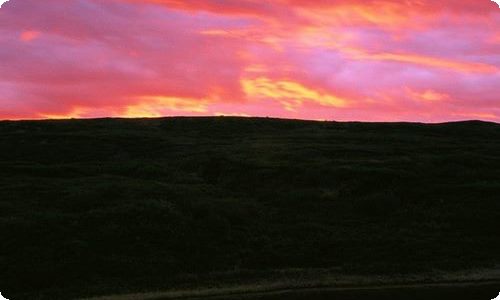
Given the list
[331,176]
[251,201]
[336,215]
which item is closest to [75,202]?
[251,201]

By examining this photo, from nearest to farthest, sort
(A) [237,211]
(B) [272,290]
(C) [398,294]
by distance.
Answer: (C) [398,294], (B) [272,290], (A) [237,211]

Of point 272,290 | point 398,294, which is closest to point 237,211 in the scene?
point 272,290

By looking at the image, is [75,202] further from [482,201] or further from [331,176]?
[482,201]

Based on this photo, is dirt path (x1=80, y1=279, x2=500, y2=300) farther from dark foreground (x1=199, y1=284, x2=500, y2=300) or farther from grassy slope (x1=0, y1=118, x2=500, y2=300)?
grassy slope (x1=0, y1=118, x2=500, y2=300)

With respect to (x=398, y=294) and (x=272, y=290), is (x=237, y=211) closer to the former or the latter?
(x=272, y=290)

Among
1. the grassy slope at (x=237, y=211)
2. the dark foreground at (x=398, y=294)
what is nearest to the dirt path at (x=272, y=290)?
the dark foreground at (x=398, y=294)

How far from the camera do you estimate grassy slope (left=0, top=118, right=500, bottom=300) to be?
27734 mm

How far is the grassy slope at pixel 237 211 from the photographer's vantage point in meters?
27.7

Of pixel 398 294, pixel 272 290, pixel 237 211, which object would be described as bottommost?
pixel 272 290

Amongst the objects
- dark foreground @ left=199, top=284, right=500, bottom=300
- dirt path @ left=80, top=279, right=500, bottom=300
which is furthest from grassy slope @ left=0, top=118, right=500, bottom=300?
dark foreground @ left=199, top=284, right=500, bottom=300

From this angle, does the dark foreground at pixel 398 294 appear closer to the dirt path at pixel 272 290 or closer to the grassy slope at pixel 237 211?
the dirt path at pixel 272 290

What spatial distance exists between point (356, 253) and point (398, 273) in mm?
3841

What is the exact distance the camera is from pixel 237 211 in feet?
122

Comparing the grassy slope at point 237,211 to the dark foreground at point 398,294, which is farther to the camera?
the grassy slope at point 237,211
